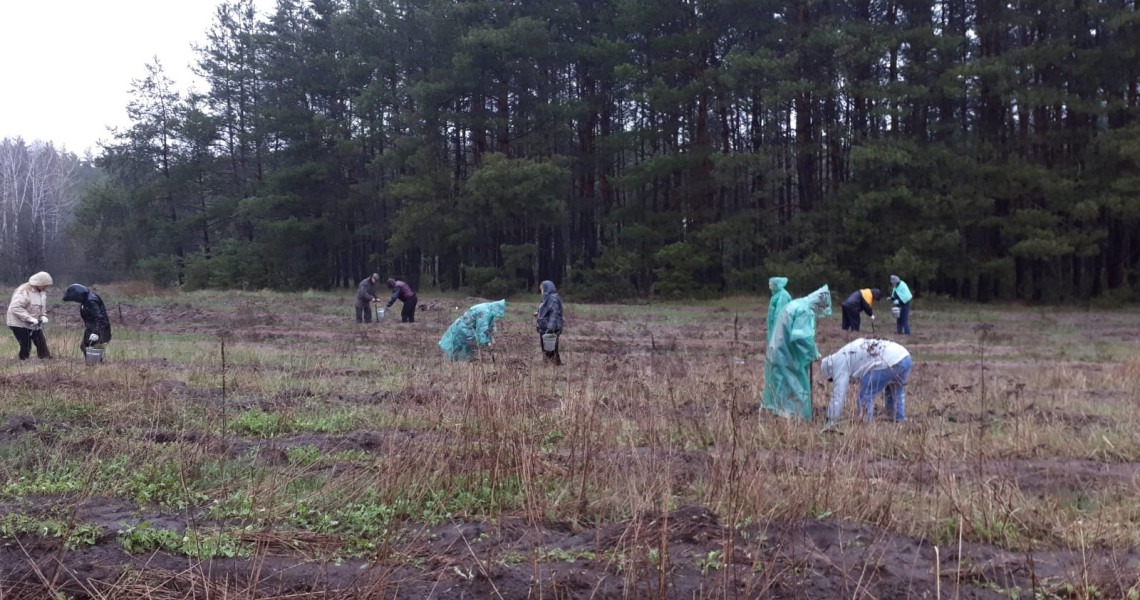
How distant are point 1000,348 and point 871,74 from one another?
18.9 m

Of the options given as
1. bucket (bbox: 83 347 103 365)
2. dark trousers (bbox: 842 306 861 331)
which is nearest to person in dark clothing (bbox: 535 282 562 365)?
bucket (bbox: 83 347 103 365)

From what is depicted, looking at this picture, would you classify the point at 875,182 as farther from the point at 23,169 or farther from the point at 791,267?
the point at 23,169

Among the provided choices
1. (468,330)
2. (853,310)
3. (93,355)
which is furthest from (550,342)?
(853,310)

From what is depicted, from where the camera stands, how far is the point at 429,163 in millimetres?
41062

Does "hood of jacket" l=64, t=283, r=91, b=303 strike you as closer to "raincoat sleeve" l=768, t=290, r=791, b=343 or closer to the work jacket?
the work jacket

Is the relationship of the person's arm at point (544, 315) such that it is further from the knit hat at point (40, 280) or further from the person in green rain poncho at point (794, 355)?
the knit hat at point (40, 280)

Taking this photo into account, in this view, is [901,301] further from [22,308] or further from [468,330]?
[22,308]

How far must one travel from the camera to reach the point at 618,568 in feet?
14.1

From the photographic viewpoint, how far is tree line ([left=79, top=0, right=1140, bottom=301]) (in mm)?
31391

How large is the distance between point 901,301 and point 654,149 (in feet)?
69.4

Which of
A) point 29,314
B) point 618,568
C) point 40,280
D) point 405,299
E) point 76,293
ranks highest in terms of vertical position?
point 40,280

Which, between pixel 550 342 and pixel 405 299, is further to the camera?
pixel 405 299

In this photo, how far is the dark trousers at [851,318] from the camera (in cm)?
1969

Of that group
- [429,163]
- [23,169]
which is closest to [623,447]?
[429,163]
